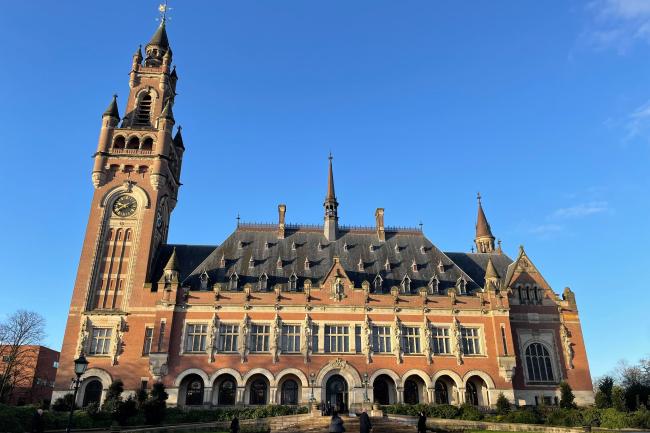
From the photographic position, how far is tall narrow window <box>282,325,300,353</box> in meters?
48.1

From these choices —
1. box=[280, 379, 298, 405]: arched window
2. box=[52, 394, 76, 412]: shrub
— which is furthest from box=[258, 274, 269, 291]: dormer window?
box=[52, 394, 76, 412]: shrub

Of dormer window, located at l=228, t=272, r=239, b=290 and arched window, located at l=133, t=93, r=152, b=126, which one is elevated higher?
arched window, located at l=133, t=93, r=152, b=126

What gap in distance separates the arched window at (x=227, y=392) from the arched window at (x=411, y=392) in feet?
56.4

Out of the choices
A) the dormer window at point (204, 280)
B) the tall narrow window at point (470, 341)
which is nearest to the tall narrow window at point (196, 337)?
the dormer window at point (204, 280)

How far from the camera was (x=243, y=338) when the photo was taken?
47781 millimetres

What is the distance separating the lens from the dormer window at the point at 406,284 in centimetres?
5195

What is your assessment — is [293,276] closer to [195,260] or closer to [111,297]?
[195,260]

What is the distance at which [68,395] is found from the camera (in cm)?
4403

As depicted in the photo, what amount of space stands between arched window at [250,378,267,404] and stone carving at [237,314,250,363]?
8.95ft

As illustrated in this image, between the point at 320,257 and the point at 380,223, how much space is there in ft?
31.3

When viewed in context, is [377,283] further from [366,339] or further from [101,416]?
[101,416]

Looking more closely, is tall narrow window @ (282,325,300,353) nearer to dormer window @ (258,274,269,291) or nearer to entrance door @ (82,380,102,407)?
dormer window @ (258,274,269,291)

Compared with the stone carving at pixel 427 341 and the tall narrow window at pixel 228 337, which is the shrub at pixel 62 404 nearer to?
the tall narrow window at pixel 228 337

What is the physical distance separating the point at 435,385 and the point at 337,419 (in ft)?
109
